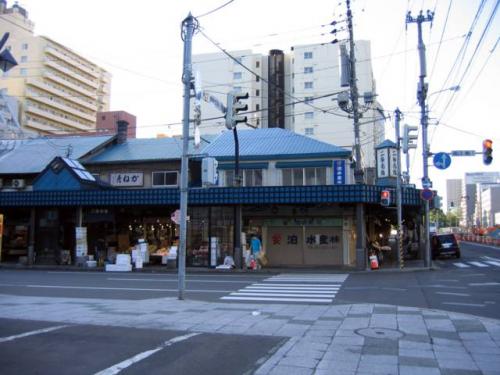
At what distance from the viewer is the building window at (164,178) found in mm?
32812

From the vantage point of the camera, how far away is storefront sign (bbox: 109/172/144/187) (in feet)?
109

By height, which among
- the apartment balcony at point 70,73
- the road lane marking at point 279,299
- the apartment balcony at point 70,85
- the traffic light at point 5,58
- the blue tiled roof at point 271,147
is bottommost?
the road lane marking at point 279,299

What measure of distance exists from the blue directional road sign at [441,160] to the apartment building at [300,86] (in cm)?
4483

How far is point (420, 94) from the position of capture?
24.9 metres

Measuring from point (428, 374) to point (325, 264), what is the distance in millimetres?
21761

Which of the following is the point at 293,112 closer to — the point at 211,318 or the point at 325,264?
the point at 325,264

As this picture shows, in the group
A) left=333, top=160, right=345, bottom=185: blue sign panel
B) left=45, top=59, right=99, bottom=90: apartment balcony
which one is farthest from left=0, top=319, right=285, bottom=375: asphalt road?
left=45, top=59, right=99, bottom=90: apartment balcony

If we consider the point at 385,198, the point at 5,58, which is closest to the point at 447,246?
the point at 385,198

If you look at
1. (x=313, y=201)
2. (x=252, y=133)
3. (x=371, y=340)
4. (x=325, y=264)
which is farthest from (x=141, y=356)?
(x=252, y=133)

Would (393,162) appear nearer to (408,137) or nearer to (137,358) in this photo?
(408,137)

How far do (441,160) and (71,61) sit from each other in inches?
3471

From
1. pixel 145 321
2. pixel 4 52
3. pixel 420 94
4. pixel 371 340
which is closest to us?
pixel 371 340

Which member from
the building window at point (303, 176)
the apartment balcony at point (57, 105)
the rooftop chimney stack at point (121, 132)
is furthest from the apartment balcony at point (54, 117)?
the building window at point (303, 176)

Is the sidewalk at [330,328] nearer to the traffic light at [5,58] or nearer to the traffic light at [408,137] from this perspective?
the traffic light at [5,58]
